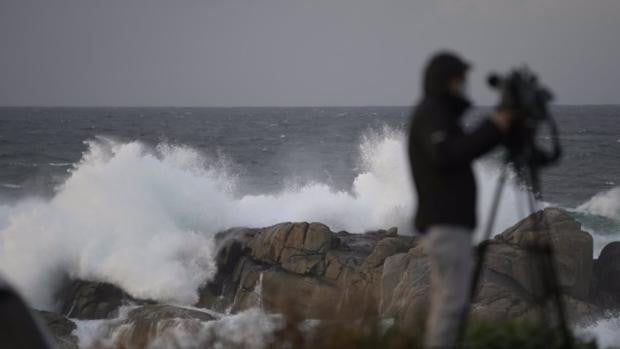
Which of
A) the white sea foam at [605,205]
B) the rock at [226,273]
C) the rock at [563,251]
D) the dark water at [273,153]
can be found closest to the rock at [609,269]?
the rock at [563,251]

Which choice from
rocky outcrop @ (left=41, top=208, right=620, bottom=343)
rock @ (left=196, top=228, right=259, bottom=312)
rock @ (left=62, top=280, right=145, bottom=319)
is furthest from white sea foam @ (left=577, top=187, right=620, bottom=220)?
rock @ (left=62, top=280, right=145, bottom=319)

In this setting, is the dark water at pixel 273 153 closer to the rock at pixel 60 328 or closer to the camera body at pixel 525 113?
the rock at pixel 60 328

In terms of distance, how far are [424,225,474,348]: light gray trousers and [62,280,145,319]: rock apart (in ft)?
49.9

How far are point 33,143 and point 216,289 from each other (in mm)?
48861

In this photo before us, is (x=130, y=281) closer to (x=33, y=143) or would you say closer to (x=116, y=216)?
(x=116, y=216)

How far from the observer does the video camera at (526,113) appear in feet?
13.3

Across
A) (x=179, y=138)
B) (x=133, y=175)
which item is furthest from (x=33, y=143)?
(x=133, y=175)

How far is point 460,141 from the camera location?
13.0ft

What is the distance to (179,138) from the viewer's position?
7075 cm

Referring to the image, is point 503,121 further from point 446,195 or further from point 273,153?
point 273,153

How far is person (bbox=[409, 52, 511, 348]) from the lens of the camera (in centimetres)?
412

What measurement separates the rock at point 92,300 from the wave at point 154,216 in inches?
15.1

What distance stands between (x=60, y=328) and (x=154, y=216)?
26.9ft

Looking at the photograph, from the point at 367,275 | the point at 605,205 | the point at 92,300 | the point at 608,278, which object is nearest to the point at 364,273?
the point at 367,275
